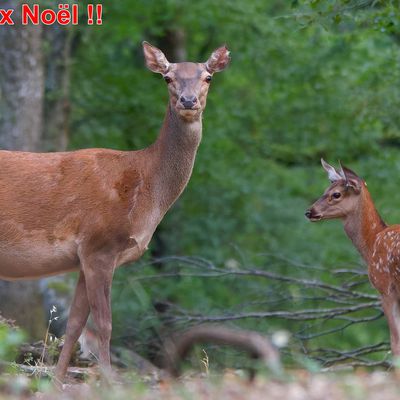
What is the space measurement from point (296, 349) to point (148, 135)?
27.4ft

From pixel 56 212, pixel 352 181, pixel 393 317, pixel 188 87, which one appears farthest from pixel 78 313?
pixel 352 181

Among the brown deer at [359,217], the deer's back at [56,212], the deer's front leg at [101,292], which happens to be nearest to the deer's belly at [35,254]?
the deer's back at [56,212]

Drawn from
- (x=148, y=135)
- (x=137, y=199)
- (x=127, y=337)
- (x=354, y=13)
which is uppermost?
(x=354, y=13)

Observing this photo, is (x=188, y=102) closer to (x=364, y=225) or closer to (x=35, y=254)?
(x=35, y=254)

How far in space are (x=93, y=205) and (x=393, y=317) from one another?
8.69ft

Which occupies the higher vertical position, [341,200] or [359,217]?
[341,200]

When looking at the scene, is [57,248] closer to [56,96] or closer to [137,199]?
[137,199]

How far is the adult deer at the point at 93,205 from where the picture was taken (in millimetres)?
8062

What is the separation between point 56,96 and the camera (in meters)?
14.9

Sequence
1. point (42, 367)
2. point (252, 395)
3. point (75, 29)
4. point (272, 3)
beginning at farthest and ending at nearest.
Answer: point (272, 3)
point (75, 29)
point (42, 367)
point (252, 395)

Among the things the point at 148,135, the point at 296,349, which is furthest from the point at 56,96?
the point at 296,349

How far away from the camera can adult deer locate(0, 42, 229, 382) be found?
806cm

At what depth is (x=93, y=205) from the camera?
8.15 metres

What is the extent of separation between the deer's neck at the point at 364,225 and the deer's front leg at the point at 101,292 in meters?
2.61
